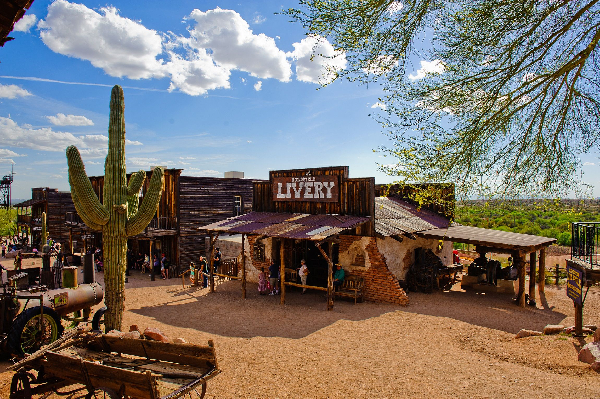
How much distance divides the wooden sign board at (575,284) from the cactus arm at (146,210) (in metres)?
11.3

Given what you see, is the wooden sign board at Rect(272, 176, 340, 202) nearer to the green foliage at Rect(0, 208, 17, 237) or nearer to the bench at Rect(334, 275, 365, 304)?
the bench at Rect(334, 275, 365, 304)

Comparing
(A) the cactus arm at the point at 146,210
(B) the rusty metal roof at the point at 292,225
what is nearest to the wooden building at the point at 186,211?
(B) the rusty metal roof at the point at 292,225

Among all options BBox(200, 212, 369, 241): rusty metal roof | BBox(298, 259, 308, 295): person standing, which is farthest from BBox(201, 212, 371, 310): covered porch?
BBox(298, 259, 308, 295): person standing

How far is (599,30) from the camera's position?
5.71 metres

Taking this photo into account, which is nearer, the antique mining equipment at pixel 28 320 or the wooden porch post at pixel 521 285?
the antique mining equipment at pixel 28 320

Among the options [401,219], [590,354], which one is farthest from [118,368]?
[401,219]

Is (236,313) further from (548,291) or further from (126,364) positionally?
(548,291)

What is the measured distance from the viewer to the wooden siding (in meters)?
21.3

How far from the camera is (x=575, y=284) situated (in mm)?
8984

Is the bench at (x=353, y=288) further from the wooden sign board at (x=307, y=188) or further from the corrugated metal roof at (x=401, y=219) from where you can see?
the wooden sign board at (x=307, y=188)

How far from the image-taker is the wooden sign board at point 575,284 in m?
8.70

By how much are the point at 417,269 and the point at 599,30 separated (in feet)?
36.8

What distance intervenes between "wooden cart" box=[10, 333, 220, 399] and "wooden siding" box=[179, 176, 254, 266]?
15.1 m

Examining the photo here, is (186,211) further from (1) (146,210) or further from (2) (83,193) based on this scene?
(2) (83,193)
